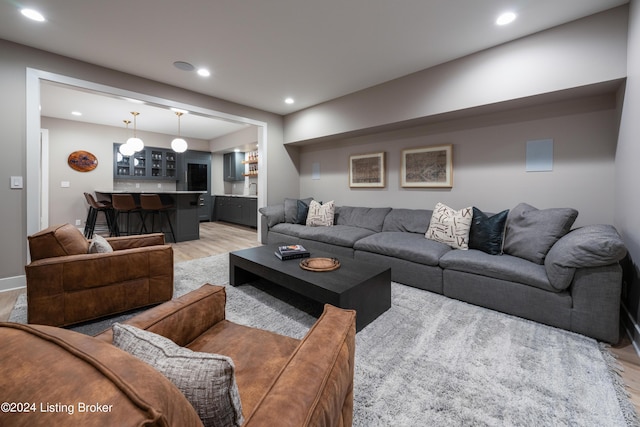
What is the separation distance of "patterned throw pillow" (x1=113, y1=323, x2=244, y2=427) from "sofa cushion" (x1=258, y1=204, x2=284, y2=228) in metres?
4.19

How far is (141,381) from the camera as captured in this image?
0.44m

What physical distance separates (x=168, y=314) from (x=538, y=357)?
2177mm

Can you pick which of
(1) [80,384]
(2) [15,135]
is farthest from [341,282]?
(2) [15,135]

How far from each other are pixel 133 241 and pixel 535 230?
382 centimetres

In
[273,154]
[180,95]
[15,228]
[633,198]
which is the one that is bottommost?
[15,228]

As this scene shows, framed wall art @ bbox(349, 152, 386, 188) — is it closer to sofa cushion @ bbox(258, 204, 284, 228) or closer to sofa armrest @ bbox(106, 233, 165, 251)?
sofa cushion @ bbox(258, 204, 284, 228)

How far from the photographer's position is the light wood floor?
1.58 metres

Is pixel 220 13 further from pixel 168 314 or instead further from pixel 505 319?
pixel 505 319

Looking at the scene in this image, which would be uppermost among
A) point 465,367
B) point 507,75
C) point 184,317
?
point 507,75

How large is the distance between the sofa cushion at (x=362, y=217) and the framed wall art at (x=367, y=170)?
1.52 ft

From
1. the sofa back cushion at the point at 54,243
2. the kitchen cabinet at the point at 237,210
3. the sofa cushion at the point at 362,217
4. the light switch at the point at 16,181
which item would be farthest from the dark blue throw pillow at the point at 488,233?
the kitchen cabinet at the point at 237,210

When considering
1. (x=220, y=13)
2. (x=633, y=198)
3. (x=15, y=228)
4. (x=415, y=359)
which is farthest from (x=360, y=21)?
(x=15, y=228)

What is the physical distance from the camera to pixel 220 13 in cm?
242

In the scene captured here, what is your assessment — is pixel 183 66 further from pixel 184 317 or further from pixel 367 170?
pixel 184 317
